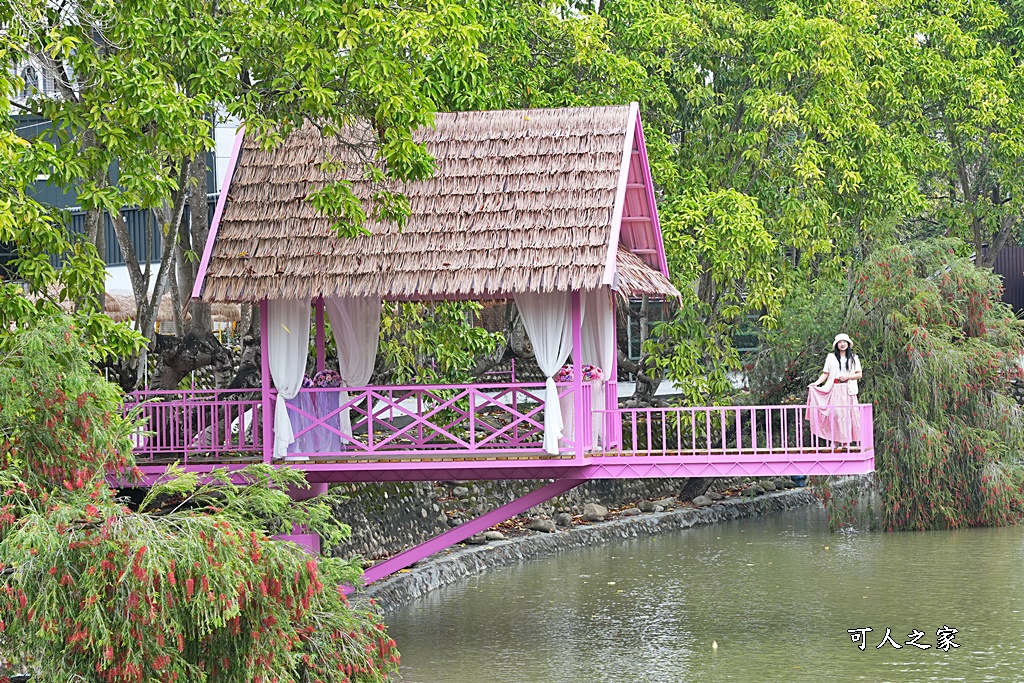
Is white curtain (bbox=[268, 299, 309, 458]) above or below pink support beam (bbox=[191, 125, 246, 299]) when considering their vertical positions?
below

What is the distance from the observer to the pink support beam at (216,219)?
12680 mm

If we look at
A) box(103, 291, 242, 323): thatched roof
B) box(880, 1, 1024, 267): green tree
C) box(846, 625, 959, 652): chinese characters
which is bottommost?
box(846, 625, 959, 652): chinese characters

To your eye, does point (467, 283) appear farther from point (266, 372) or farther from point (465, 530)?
point (465, 530)

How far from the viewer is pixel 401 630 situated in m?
13.4

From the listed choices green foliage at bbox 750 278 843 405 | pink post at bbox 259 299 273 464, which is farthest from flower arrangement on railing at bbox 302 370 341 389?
green foliage at bbox 750 278 843 405

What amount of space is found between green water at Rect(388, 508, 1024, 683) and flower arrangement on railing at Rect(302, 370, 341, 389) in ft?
7.78

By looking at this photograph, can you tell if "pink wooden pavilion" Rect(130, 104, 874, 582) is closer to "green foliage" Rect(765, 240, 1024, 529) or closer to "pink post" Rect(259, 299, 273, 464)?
"pink post" Rect(259, 299, 273, 464)

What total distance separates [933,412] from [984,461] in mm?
917

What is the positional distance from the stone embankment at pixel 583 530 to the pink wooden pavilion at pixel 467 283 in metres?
2.02

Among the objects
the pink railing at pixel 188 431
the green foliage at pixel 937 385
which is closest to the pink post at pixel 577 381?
the pink railing at pixel 188 431

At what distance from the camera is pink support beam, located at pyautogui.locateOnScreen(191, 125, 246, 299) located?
12.7m

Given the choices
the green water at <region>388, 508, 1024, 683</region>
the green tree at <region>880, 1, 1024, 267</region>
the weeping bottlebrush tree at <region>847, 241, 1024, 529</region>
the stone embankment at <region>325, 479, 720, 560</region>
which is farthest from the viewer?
the green tree at <region>880, 1, 1024, 267</region>

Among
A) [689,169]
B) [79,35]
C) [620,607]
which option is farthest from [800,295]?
[79,35]

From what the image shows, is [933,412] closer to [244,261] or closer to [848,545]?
[848,545]
